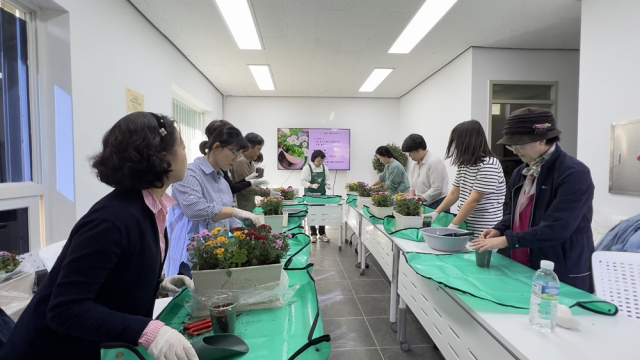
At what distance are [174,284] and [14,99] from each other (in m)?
1.84

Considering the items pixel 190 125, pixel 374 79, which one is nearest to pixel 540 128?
pixel 374 79

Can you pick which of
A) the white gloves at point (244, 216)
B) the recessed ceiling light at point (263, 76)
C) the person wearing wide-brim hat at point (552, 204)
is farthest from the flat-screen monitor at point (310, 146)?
the person wearing wide-brim hat at point (552, 204)

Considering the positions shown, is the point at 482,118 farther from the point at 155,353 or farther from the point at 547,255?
the point at 155,353

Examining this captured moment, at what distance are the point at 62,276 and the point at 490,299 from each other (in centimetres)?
132

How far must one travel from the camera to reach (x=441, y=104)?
5277mm

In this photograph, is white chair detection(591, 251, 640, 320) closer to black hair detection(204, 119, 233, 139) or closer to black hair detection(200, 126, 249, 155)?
black hair detection(200, 126, 249, 155)

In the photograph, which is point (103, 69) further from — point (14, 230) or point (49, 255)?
point (49, 255)

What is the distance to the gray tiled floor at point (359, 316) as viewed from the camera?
2252mm

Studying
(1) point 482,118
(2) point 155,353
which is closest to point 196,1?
(2) point 155,353

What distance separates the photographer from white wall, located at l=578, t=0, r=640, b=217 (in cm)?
254

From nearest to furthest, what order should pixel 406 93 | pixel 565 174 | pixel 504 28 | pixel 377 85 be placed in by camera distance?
pixel 565 174, pixel 504 28, pixel 377 85, pixel 406 93

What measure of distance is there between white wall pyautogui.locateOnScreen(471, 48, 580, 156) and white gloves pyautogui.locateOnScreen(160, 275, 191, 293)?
4.28 metres

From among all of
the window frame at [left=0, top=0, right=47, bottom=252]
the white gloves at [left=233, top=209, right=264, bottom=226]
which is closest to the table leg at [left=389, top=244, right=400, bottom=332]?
the white gloves at [left=233, top=209, right=264, bottom=226]

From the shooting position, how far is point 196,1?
3.03 m
